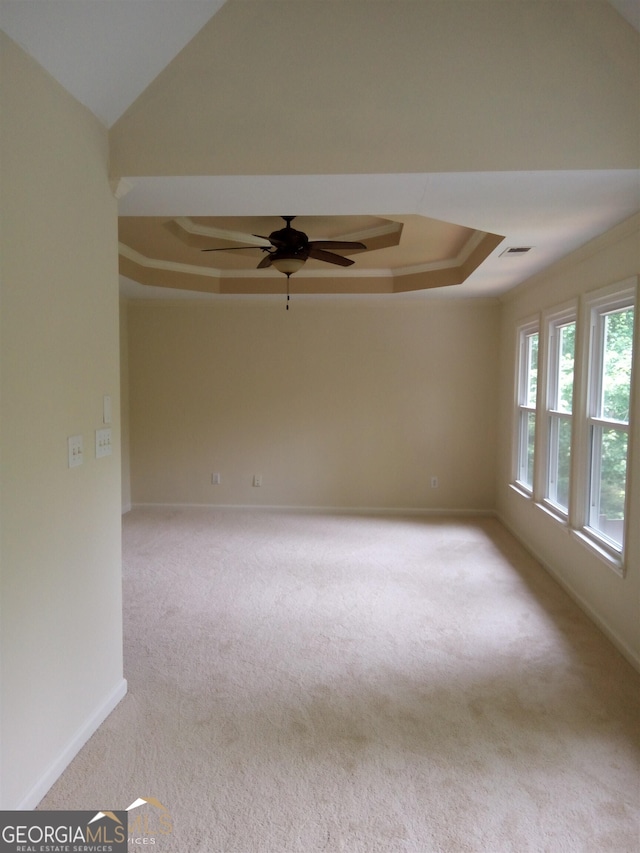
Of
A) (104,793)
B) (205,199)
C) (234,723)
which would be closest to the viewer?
(104,793)

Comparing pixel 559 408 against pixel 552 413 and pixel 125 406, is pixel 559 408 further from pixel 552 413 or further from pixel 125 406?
Answer: pixel 125 406

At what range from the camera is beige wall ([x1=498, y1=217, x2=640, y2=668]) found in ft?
8.76

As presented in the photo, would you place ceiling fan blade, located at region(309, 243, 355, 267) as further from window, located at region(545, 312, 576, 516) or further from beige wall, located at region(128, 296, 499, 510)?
beige wall, located at region(128, 296, 499, 510)

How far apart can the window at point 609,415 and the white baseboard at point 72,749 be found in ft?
9.09

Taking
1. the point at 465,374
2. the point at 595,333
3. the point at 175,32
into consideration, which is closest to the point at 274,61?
the point at 175,32

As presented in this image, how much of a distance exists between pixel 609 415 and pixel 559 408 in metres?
0.84

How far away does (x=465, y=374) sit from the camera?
560 centimetres

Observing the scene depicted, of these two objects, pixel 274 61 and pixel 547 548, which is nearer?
pixel 274 61

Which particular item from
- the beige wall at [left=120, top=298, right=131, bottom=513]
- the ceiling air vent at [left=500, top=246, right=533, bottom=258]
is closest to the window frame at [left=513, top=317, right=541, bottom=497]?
the ceiling air vent at [left=500, top=246, right=533, bottom=258]

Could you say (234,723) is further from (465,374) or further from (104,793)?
(465,374)

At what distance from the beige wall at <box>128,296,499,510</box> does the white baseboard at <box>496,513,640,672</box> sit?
1501 millimetres

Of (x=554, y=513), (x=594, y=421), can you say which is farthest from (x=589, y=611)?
(x=594, y=421)

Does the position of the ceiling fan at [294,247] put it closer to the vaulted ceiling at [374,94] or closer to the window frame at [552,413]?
the vaulted ceiling at [374,94]

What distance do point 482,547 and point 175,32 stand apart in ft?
13.7
